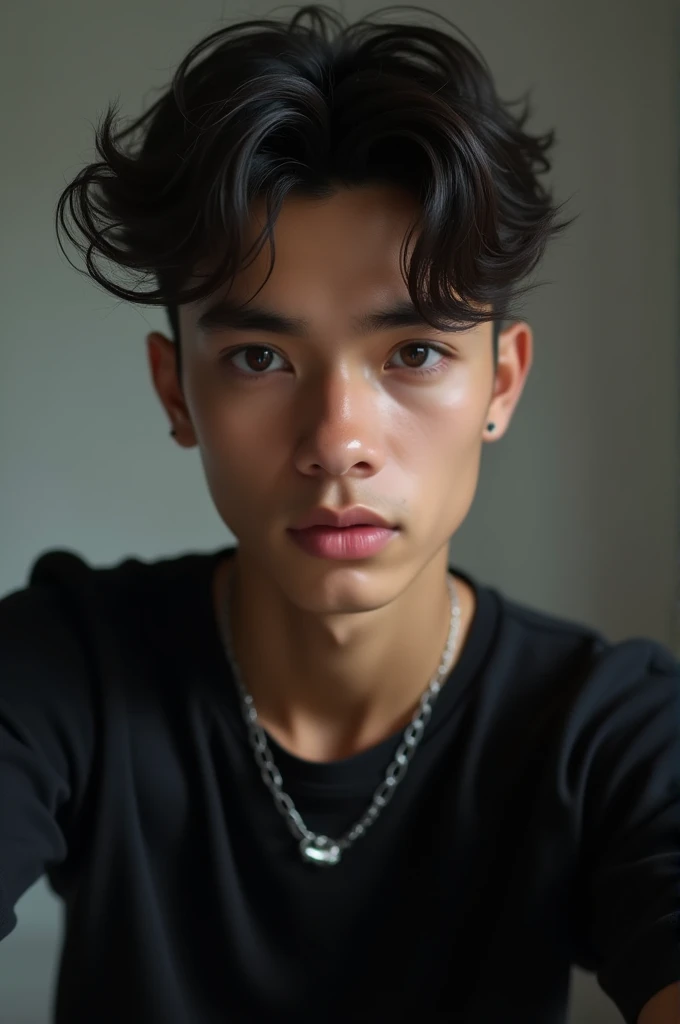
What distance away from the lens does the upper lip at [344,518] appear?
75 centimetres

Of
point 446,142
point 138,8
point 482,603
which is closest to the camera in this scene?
point 446,142

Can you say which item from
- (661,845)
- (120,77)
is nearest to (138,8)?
(120,77)

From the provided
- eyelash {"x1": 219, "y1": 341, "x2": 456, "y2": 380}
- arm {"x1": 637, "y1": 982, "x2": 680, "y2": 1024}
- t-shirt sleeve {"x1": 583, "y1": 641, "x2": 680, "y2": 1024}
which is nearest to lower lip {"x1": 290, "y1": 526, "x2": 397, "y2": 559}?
eyelash {"x1": 219, "y1": 341, "x2": 456, "y2": 380}

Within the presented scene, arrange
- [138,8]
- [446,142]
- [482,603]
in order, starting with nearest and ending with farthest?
[446,142]
[482,603]
[138,8]

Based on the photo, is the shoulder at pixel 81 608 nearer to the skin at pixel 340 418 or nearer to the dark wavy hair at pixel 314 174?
the skin at pixel 340 418

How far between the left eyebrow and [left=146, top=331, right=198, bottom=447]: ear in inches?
5.7

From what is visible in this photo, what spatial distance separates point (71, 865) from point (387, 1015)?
29 centimetres

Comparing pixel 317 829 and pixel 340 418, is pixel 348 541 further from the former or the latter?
pixel 317 829

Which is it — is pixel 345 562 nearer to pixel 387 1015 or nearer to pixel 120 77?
pixel 387 1015

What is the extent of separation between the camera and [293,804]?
0.87 m

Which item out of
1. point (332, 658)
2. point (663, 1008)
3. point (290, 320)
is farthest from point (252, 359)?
point (663, 1008)

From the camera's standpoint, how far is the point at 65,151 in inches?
45.6

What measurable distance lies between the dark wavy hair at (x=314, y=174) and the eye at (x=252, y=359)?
53 mm

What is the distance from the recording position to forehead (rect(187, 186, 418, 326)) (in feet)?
2.40
